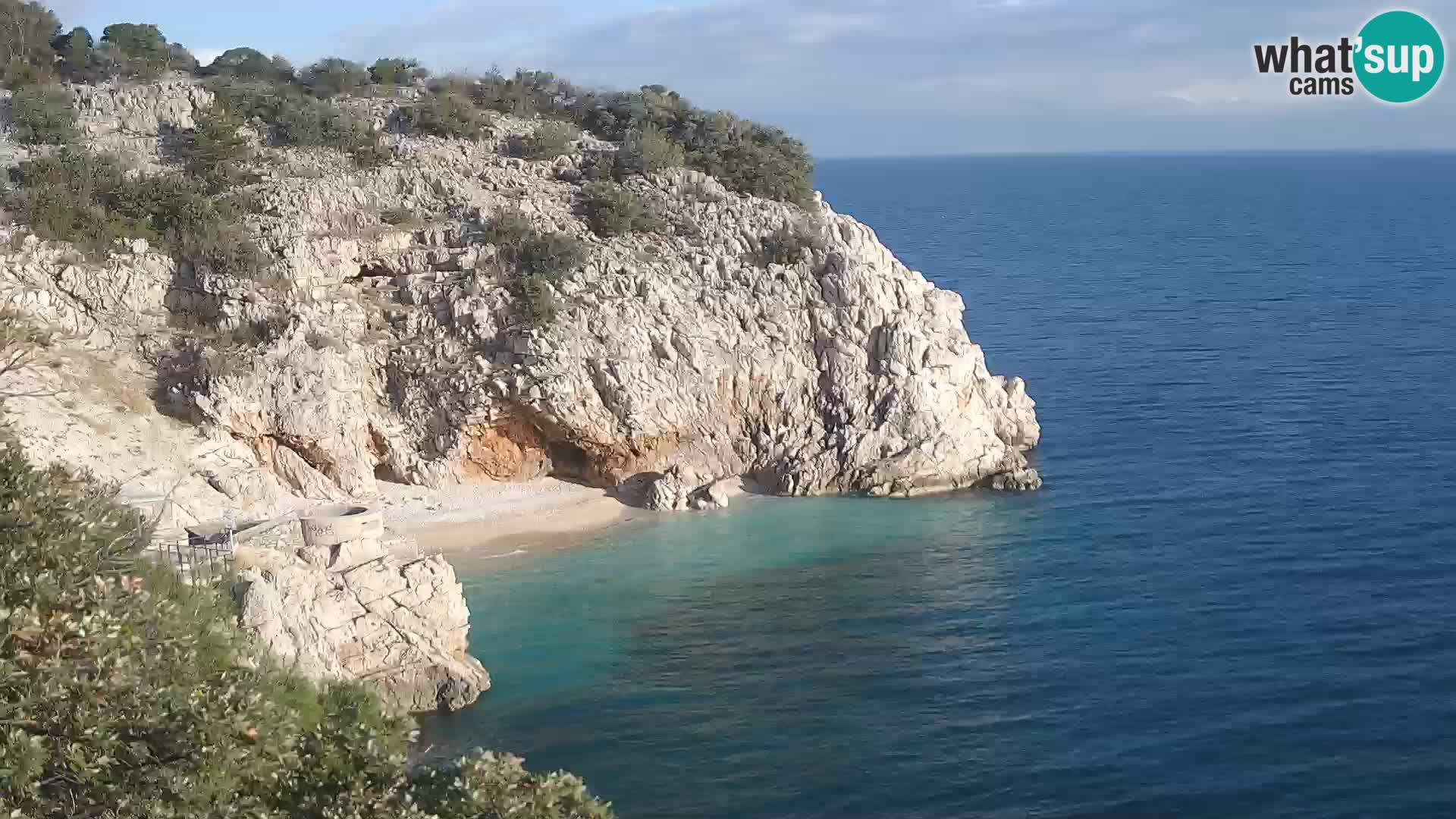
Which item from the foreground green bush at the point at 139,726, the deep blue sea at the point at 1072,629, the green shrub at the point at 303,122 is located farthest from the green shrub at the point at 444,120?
the foreground green bush at the point at 139,726

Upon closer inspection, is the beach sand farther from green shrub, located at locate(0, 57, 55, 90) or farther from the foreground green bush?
the foreground green bush

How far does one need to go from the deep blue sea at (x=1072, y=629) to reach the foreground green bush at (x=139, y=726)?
956 cm

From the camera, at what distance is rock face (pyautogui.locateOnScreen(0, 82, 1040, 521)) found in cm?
3412

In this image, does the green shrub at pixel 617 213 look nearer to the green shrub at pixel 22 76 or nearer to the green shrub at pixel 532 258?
the green shrub at pixel 532 258

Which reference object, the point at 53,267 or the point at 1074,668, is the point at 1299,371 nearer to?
the point at 1074,668


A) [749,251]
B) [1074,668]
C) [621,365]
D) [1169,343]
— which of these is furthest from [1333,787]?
[1169,343]

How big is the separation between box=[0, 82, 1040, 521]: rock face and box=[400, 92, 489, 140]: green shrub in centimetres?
108

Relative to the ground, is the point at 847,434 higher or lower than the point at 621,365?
lower

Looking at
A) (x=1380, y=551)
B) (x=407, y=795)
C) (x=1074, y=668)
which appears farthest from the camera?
(x=1380, y=551)

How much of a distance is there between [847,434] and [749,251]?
657cm

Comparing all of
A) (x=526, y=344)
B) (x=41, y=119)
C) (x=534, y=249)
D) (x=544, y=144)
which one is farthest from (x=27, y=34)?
(x=526, y=344)

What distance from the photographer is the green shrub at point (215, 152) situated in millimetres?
37406

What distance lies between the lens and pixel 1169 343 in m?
53.9

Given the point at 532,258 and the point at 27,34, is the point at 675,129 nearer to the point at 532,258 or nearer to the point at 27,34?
the point at 532,258
